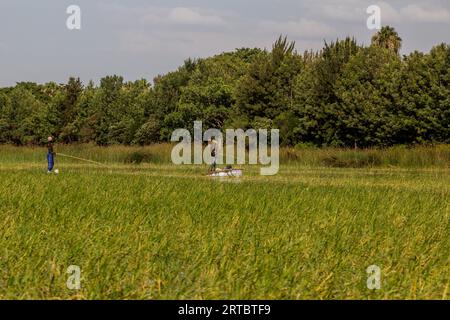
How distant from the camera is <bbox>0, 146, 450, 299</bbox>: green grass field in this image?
6398mm

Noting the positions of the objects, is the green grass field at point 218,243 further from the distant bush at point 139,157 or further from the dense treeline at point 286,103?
the dense treeline at point 286,103

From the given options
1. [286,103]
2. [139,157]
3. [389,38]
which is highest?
[389,38]

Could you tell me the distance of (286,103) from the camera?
175ft

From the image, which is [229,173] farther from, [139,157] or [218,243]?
[218,243]

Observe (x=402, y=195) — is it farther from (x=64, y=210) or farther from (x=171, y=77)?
(x=171, y=77)

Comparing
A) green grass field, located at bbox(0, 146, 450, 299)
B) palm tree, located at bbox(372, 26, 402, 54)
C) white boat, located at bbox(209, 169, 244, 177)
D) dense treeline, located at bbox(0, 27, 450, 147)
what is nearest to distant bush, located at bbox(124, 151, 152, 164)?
white boat, located at bbox(209, 169, 244, 177)

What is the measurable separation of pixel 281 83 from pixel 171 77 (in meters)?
15.9

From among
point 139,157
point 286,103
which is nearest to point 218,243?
point 139,157

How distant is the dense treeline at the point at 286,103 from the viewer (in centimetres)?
4331

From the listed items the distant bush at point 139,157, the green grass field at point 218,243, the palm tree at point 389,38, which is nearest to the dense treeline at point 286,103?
the palm tree at point 389,38

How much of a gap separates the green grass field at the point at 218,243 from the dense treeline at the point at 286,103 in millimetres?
28401

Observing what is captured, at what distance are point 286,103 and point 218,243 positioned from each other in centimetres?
4541

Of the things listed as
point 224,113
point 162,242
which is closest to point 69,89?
point 224,113

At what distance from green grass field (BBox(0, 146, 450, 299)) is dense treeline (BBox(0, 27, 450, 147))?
93.2 feet
